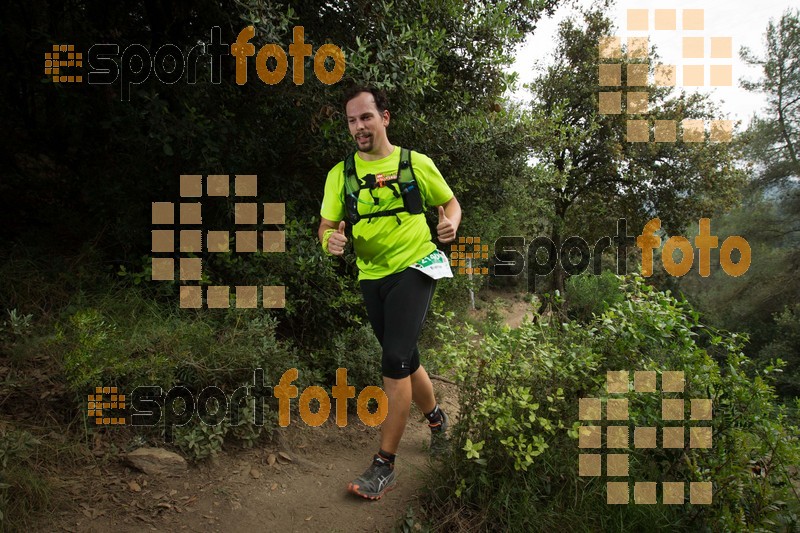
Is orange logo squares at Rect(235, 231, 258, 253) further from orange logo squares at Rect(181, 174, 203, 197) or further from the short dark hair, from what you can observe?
the short dark hair

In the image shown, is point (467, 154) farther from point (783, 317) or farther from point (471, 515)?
point (783, 317)

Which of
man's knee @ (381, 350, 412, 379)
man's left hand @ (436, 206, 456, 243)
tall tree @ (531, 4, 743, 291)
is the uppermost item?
tall tree @ (531, 4, 743, 291)

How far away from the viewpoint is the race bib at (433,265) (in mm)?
3123

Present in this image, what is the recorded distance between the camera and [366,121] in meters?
3.06

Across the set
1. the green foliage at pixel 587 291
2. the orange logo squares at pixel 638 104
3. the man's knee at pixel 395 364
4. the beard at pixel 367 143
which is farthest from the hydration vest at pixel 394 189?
the orange logo squares at pixel 638 104

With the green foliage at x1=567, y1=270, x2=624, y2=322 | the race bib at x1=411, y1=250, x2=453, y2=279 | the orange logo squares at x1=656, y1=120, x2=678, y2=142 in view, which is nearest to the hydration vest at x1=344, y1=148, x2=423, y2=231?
the race bib at x1=411, y1=250, x2=453, y2=279

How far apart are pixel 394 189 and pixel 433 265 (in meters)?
0.55

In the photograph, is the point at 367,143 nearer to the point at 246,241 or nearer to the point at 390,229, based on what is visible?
the point at 390,229

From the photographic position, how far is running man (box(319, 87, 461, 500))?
10.2 feet

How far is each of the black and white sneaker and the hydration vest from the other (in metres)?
1.64

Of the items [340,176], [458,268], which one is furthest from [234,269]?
[458,268]

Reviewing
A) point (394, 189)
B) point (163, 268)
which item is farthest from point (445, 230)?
point (163, 268)

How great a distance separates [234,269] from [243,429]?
63.1 inches

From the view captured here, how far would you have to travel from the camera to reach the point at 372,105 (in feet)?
10.0
